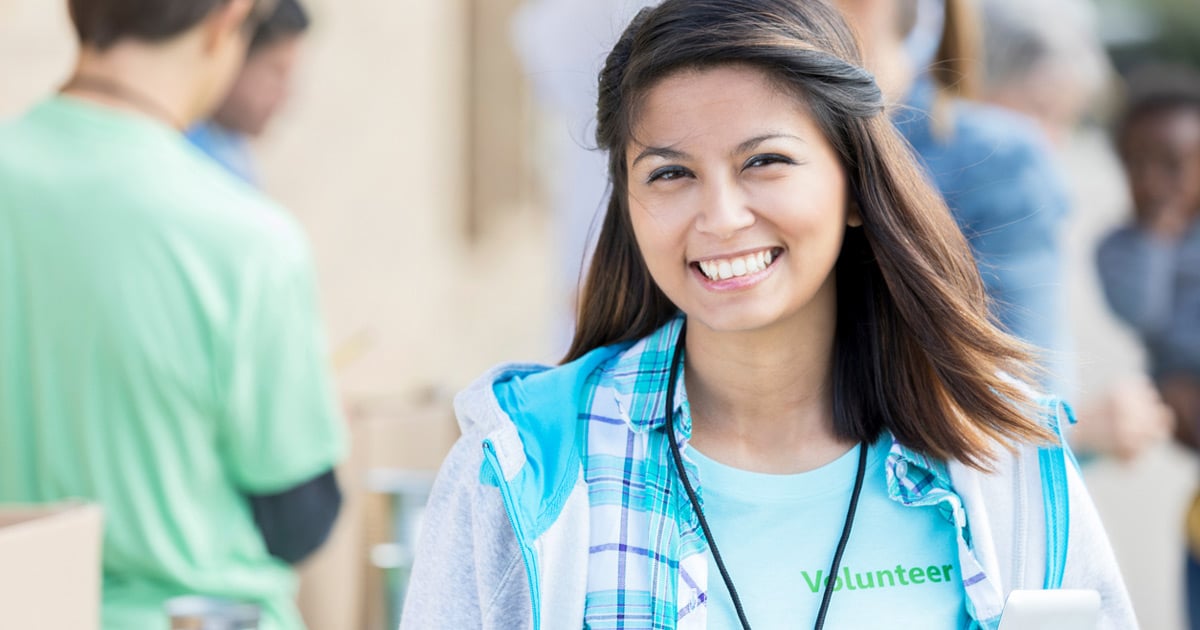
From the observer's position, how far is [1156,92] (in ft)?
16.7

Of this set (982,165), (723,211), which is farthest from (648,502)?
(982,165)

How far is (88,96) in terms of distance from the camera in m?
2.37

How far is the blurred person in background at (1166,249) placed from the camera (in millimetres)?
4242

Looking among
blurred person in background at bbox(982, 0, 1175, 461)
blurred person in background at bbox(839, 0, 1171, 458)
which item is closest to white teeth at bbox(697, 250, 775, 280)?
blurred person in background at bbox(839, 0, 1171, 458)

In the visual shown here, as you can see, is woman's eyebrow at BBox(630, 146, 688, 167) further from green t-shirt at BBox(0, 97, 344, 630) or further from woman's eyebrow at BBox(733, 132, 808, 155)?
green t-shirt at BBox(0, 97, 344, 630)

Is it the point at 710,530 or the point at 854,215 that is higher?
the point at 854,215

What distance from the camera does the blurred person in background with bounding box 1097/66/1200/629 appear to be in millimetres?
4242

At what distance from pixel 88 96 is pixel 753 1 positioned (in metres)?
1.27

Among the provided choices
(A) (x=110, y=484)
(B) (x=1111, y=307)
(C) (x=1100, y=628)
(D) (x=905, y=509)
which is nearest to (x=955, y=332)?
(D) (x=905, y=509)

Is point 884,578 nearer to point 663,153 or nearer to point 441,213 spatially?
point 663,153

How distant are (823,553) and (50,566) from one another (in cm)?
90

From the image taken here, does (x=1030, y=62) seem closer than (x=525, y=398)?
No

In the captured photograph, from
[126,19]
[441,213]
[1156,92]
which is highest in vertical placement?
[1156,92]

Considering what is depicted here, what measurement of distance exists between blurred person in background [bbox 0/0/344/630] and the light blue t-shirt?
3.29 feet
